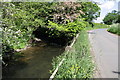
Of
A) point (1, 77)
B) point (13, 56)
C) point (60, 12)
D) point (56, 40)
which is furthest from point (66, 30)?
point (1, 77)

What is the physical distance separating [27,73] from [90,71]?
164 inches

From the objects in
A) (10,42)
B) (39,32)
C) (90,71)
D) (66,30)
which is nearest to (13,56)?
(10,42)

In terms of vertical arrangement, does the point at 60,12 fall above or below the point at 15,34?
above

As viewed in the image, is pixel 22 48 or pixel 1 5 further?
pixel 22 48

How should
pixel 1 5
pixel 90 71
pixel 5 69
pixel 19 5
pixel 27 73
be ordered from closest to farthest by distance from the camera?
pixel 90 71 < pixel 1 5 < pixel 27 73 < pixel 5 69 < pixel 19 5

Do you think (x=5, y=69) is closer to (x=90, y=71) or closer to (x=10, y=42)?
(x=10, y=42)

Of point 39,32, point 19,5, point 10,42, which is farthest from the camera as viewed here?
point 39,32

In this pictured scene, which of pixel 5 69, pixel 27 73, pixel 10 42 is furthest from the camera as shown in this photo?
pixel 5 69

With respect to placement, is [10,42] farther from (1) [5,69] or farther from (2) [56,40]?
(2) [56,40]

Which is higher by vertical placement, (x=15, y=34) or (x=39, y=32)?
(x=15, y=34)

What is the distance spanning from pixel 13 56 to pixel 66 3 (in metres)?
8.17

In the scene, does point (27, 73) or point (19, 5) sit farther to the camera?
point (19, 5)

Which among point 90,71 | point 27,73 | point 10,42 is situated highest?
point 10,42

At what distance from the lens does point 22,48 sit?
14.0 m
